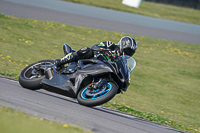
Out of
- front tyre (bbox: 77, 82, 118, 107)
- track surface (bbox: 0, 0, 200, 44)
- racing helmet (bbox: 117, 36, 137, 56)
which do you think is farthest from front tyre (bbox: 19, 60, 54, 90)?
track surface (bbox: 0, 0, 200, 44)

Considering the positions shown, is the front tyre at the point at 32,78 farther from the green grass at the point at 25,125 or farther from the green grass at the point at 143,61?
the green grass at the point at 25,125

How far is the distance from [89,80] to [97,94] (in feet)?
1.50

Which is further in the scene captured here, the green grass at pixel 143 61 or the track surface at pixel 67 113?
the green grass at pixel 143 61

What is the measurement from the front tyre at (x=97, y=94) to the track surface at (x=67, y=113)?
13 centimetres

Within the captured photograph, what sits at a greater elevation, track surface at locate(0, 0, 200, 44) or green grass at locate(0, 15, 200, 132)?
track surface at locate(0, 0, 200, 44)

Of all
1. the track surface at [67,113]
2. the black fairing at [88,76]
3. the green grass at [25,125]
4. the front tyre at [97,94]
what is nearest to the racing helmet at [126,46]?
the black fairing at [88,76]

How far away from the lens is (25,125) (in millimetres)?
2992

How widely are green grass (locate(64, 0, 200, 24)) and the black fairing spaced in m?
18.6

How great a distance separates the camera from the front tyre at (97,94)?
4.67 m

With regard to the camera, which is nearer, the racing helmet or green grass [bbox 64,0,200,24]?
the racing helmet

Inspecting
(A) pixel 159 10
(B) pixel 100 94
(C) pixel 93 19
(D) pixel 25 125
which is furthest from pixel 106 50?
(A) pixel 159 10

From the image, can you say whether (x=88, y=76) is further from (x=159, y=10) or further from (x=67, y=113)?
(x=159, y=10)

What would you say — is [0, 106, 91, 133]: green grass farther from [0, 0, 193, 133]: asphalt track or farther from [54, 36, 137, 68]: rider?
[54, 36, 137, 68]: rider

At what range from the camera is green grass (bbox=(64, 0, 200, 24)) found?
79.6 feet
